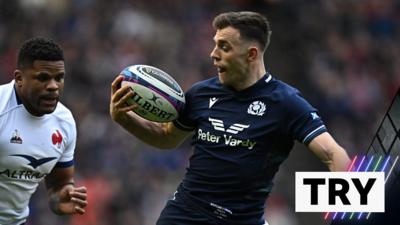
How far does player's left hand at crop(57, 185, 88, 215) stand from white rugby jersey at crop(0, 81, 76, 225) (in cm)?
22

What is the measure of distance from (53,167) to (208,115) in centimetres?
118

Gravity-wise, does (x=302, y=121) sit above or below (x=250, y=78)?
below

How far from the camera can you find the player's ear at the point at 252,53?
6.92 metres

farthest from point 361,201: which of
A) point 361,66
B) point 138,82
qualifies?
point 361,66

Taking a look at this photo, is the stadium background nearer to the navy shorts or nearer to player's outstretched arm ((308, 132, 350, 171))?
the navy shorts

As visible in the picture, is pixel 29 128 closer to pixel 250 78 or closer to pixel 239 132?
pixel 239 132

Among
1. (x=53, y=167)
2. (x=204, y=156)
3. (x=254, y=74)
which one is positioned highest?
(x=254, y=74)

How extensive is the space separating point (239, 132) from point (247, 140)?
84 millimetres

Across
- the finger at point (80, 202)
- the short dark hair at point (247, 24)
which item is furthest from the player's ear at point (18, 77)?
the short dark hair at point (247, 24)

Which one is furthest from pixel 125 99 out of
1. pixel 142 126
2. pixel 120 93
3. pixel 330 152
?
pixel 330 152

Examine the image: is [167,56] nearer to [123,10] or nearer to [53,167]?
[123,10]

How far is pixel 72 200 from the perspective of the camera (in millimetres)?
6992

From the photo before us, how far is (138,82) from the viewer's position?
23.2ft

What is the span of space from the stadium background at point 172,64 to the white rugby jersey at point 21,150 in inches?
265
